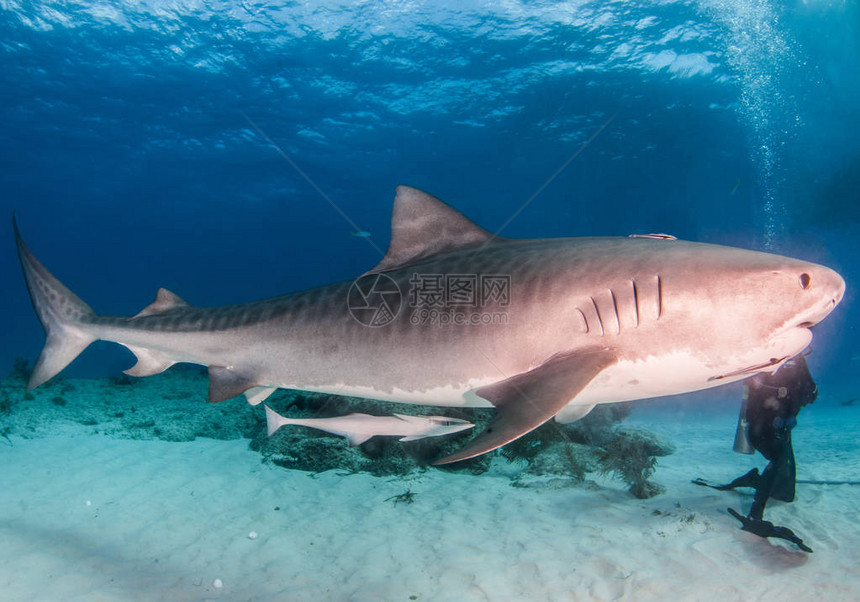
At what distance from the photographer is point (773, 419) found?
5449 millimetres

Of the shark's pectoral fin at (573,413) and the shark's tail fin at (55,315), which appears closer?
the shark's pectoral fin at (573,413)

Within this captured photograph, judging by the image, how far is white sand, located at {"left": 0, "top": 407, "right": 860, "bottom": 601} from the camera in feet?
12.5

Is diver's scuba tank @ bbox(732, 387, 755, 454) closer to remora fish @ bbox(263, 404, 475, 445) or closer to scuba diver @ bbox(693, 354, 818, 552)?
scuba diver @ bbox(693, 354, 818, 552)

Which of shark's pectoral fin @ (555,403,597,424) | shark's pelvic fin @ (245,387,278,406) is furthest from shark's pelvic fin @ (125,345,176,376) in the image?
shark's pectoral fin @ (555,403,597,424)

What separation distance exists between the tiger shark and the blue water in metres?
22.1

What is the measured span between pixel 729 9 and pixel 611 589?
26.2 metres

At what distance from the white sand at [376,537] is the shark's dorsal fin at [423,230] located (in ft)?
10.2

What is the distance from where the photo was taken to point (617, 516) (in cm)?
523

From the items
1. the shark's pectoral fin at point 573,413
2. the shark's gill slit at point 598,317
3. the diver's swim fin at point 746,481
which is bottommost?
the diver's swim fin at point 746,481

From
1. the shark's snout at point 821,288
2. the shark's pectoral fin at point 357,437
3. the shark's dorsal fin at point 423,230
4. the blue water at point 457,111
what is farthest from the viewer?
the blue water at point 457,111

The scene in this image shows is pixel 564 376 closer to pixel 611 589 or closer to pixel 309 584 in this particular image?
pixel 611 589

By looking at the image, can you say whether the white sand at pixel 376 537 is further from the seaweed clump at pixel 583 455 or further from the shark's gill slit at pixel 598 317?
the shark's gill slit at pixel 598 317

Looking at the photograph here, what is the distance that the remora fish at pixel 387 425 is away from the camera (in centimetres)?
440

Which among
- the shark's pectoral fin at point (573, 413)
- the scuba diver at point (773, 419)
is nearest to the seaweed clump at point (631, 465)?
the scuba diver at point (773, 419)
